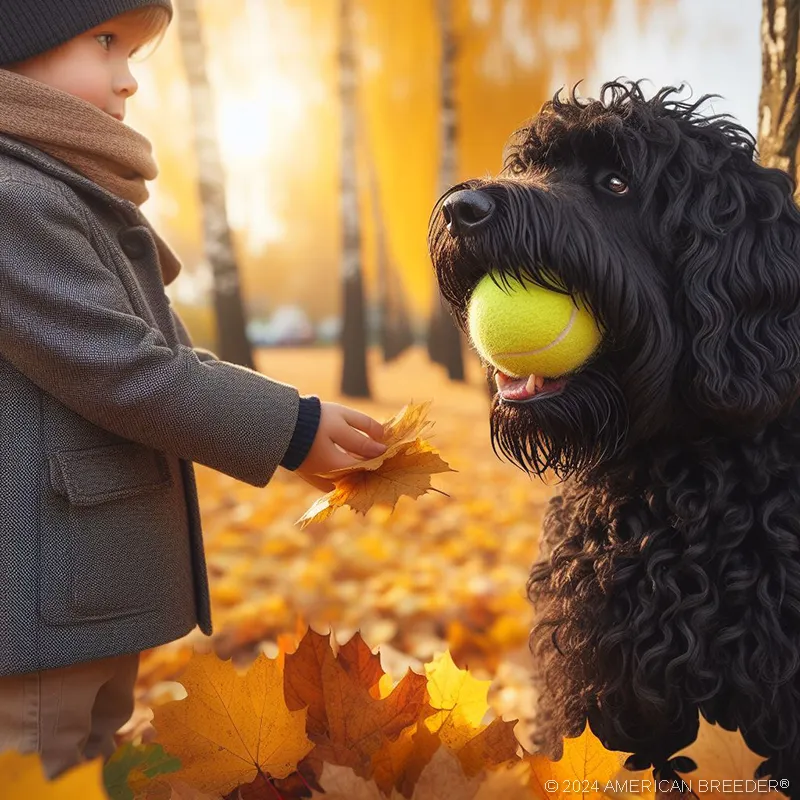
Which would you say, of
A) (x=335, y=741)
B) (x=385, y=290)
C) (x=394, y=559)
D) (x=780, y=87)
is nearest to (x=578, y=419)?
(x=335, y=741)

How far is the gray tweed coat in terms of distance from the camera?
5.21 feet

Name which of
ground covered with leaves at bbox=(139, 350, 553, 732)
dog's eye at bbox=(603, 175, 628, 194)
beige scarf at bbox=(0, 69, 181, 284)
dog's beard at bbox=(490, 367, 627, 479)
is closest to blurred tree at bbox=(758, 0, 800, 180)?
dog's eye at bbox=(603, 175, 628, 194)

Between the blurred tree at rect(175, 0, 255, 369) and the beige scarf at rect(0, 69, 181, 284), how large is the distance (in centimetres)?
396

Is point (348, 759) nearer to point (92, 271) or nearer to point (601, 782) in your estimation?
point (601, 782)

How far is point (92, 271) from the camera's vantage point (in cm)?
165

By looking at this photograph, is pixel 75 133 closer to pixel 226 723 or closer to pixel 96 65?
pixel 96 65

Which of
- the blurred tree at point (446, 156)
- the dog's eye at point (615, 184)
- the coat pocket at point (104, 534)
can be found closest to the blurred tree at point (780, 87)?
the dog's eye at point (615, 184)

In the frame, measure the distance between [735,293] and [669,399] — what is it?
23 cm

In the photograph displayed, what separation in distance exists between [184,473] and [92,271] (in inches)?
22.0

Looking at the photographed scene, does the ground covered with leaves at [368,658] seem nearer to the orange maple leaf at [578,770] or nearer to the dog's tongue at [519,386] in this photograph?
the orange maple leaf at [578,770]

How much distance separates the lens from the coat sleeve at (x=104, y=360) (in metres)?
1.58

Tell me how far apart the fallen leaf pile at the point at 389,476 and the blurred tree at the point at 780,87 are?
1.35m

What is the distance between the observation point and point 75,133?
1.70 meters

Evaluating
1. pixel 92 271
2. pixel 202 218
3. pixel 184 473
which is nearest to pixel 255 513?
pixel 202 218
